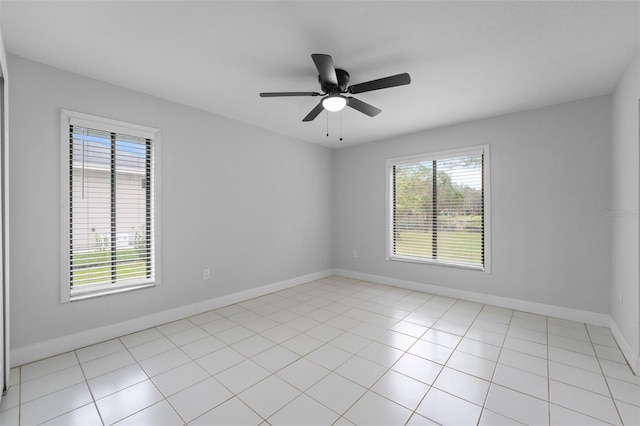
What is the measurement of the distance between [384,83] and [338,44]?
47cm

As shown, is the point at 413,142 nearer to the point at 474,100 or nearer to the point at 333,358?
the point at 474,100

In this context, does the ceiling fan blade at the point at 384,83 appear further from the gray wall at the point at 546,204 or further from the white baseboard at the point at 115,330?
the white baseboard at the point at 115,330

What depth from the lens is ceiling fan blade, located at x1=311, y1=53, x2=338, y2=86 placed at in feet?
6.13

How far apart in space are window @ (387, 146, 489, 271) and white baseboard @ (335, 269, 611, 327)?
386 mm

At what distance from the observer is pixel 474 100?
10.3ft

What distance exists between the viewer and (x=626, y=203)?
2477 mm

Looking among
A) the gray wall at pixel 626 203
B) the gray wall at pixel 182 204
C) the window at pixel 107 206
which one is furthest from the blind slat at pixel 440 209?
the window at pixel 107 206

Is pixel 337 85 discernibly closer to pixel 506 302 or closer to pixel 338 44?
pixel 338 44

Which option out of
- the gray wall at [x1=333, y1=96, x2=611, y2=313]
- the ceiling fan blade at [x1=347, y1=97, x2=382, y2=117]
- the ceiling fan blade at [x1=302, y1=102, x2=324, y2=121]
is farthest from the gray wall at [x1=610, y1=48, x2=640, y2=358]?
the ceiling fan blade at [x1=302, y1=102, x2=324, y2=121]

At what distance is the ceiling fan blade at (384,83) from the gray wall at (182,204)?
2.13m

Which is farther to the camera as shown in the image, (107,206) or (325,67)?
(107,206)

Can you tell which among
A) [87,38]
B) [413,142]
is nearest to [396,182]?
[413,142]

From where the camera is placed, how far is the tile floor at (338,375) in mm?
1697

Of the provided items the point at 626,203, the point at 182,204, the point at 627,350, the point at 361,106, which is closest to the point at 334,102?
the point at 361,106
